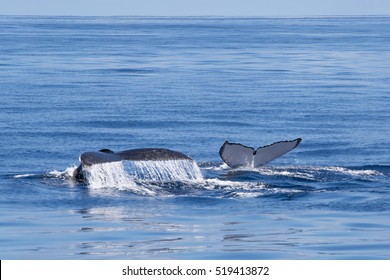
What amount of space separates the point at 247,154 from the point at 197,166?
3.89ft

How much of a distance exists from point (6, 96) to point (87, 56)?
60.8 ft

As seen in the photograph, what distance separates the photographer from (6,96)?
26.2 meters

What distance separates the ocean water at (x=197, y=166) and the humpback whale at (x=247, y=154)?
0.52ft

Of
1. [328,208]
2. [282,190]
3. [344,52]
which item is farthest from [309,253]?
[344,52]

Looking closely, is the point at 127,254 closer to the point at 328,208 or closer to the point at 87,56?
the point at 328,208

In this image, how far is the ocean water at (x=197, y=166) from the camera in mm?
10508

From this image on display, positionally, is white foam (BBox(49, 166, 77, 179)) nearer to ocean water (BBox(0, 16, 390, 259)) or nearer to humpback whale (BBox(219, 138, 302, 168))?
ocean water (BBox(0, 16, 390, 259))

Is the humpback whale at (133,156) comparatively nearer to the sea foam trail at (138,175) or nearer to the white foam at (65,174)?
the sea foam trail at (138,175)

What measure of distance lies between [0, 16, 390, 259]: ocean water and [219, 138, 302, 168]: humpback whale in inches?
6.2

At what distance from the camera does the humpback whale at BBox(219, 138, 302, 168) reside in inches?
547

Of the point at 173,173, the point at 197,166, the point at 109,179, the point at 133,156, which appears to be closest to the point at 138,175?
the point at 173,173

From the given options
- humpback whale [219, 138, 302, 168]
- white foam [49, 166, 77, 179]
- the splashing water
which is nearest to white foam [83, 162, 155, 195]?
the splashing water

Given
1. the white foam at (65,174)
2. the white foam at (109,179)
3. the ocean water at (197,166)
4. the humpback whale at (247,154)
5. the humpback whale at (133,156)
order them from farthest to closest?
1. the white foam at (65,174)
2. the humpback whale at (247,154)
3. the white foam at (109,179)
4. the humpback whale at (133,156)
5. the ocean water at (197,166)

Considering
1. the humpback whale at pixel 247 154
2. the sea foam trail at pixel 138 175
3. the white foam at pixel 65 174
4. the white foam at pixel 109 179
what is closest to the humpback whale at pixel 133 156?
the sea foam trail at pixel 138 175
